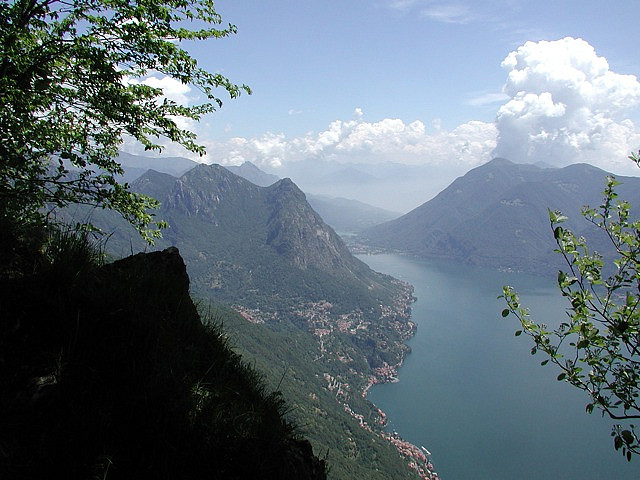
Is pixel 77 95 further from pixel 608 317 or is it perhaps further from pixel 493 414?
pixel 493 414

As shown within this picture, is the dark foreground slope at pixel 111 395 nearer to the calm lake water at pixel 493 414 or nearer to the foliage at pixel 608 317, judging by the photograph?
the foliage at pixel 608 317

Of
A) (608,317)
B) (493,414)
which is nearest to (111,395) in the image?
(608,317)

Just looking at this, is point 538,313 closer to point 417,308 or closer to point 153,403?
point 417,308

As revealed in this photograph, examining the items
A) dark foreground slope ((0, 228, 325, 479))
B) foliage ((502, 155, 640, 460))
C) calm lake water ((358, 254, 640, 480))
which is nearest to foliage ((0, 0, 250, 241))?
dark foreground slope ((0, 228, 325, 479))

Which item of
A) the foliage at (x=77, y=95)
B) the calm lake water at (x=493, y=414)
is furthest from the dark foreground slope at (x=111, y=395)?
the calm lake water at (x=493, y=414)

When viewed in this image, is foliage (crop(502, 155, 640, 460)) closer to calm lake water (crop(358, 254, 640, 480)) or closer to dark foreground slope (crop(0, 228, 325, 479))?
dark foreground slope (crop(0, 228, 325, 479))
